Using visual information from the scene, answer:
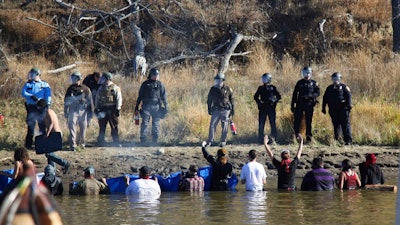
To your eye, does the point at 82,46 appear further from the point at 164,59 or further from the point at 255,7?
the point at 255,7

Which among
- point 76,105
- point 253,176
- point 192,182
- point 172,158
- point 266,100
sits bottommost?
point 192,182

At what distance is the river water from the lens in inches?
647

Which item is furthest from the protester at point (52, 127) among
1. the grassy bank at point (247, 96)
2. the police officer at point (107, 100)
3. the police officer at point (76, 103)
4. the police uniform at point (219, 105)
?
the police uniform at point (219, 105)

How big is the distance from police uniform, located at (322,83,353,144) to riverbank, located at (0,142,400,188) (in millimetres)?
657

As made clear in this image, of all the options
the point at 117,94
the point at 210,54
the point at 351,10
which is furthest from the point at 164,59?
the point at 117,94

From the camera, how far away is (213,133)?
23.8 metres

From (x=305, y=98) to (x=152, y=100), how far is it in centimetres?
369

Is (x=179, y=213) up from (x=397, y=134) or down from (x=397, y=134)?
down

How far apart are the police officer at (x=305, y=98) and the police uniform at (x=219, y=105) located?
5.20 feet

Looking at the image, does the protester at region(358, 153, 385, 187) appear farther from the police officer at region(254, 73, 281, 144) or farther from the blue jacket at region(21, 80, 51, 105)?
the blue jacket at region(21, 80, 51, 105)

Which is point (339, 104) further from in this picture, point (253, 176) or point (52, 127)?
point (52, 127)

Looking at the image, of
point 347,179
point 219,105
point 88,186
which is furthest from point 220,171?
point 219,105

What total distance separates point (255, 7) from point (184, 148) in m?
12.6

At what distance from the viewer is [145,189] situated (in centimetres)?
1933
